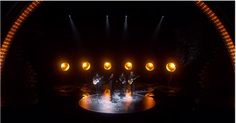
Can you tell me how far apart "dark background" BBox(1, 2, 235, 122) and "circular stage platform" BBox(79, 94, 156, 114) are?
2.85 feet

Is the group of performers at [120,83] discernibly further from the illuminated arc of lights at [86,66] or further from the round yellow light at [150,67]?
the round yellow light at [150,67]

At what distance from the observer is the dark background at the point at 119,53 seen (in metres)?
8.09

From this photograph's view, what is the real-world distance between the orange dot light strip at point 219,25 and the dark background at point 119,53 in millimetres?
2643

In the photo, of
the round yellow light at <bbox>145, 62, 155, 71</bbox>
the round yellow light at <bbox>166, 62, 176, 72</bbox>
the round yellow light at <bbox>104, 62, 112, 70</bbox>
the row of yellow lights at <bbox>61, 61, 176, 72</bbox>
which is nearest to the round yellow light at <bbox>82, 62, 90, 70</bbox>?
the row of yellow lights at <bbox>61, 61, 176, 72</bbox>

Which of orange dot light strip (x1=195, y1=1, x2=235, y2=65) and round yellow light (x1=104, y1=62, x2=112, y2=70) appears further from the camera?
round yellow light (x1=104, y1=62, x2=112, y2=70)

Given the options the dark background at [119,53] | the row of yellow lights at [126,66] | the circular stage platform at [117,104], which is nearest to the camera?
the circular stage platform at [117,104]

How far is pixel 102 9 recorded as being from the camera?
35.6 feet

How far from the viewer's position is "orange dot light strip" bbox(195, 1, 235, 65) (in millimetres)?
5008

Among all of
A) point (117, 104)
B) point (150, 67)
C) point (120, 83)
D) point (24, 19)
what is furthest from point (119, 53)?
point (24, 19)

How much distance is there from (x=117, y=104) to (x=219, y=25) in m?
2.84

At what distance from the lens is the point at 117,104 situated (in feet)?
20.7

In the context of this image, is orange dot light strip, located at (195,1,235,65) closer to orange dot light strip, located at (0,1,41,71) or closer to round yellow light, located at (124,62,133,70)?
orange dot light strip, located at (0,1,41,71)

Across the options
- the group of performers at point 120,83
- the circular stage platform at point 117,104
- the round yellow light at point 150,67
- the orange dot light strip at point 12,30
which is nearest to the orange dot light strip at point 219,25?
the circular stage platform at point 117,104

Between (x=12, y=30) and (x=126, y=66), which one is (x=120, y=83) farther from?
(x=126, y=66)
